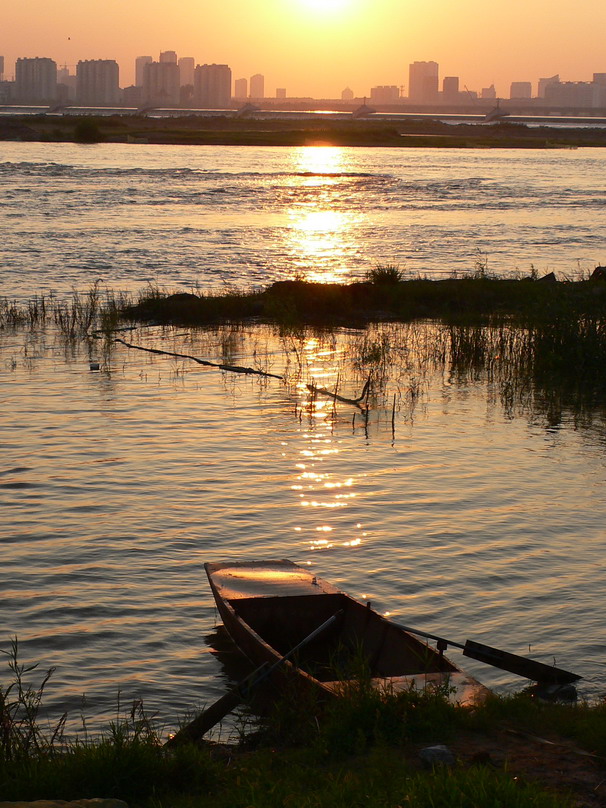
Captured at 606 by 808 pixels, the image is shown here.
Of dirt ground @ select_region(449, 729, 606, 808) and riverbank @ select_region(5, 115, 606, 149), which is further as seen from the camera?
riverbank @ select_region(5, 115, 606, 149)

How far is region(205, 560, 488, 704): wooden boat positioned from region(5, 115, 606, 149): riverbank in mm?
120006

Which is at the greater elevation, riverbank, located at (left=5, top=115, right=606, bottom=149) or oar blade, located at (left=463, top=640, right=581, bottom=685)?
riverbank, located at (left=5, top=115, right=606, bottom=149)

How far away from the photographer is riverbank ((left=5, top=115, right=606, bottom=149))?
129 metres

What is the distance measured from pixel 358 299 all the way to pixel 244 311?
3083 millimetres

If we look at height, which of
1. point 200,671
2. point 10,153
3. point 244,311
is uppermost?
point 10,153

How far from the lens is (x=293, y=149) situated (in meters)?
136

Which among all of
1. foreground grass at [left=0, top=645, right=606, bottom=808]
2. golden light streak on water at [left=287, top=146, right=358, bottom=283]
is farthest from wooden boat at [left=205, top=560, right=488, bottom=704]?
golden light streak on water at [left=287, top=146, right=358, bottom=283]

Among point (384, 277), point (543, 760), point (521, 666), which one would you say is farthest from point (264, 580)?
point (384, 277)

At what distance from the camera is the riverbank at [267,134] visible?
423 ft

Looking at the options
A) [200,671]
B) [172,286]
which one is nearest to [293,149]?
[172,286]

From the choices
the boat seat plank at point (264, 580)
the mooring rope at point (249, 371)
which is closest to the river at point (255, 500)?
the mooring rope at point (249, 371)

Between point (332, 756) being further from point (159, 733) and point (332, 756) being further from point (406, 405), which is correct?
point (406, 405)

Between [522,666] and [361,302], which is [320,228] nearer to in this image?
[361,302]

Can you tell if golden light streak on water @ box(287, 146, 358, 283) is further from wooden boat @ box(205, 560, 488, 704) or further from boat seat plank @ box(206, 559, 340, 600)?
wooden boat @ box(205, 560, 488, 704)
